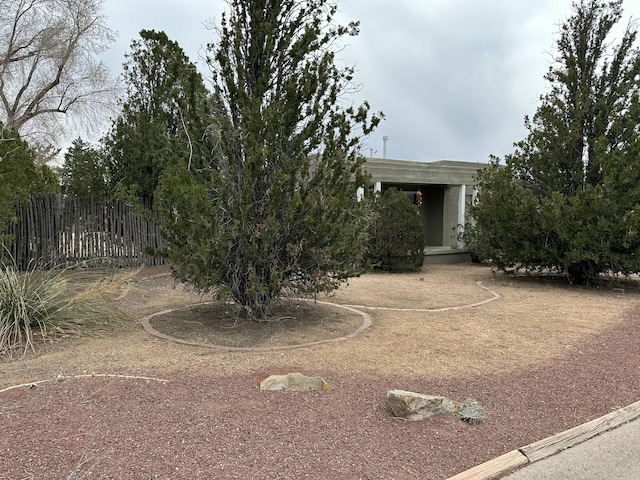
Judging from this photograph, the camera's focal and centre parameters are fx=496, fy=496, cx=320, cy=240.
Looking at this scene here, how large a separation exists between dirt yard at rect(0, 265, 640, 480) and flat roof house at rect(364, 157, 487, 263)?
310 inches

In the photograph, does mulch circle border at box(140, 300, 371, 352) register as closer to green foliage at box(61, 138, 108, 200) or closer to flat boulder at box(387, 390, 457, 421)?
flat boulder at box(387, 390, 457, 421)

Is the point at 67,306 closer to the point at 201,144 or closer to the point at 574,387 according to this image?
the point at 201,144

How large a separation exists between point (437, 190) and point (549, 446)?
600 inches

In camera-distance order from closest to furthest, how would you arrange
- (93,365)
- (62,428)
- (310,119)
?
(62,428), (93,365), (310,119)

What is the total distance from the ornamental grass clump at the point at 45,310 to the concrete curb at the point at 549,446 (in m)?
4.32

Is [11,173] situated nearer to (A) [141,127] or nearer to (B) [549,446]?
(A) [141,127]

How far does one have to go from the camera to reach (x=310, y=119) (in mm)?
5660

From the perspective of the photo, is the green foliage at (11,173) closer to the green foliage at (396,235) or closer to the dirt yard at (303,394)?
the dirt yard at (303,394)

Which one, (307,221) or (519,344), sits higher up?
(307,221)

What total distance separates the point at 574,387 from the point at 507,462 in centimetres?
163

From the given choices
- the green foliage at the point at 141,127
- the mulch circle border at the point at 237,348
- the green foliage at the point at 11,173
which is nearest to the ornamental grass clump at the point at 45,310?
the mulch circle border at the point at 237,348

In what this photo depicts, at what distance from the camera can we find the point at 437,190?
17.8 meters

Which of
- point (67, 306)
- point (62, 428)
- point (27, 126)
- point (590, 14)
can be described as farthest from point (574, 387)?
point (27, 126)

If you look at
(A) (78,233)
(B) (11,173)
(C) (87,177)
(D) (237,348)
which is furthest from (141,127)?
(D) (237,348)
